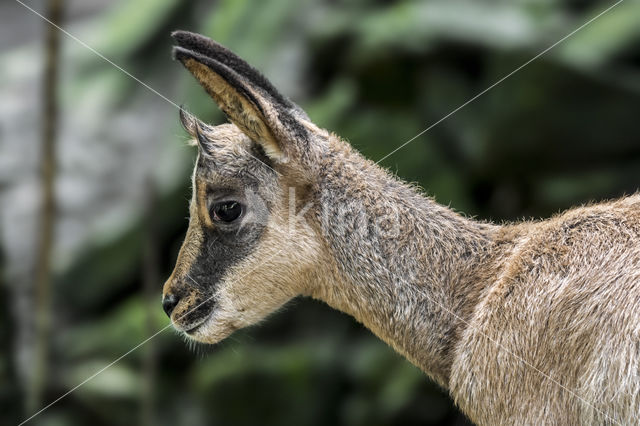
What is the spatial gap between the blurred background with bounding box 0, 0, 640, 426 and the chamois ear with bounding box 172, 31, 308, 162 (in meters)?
3.95

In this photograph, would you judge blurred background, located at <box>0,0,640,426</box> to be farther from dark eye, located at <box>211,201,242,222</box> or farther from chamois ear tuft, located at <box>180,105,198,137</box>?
dark eye, located at <box>211,201,242,222</box>

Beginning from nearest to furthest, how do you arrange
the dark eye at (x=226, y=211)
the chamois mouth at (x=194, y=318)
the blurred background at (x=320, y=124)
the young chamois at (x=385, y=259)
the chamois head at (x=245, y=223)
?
the young chamois at (x=385, y=259) < the chamois head at (x=245, y=223) < the dark eye at (x=226, y=211) < the chamois mouth at (x=194, y=318) < the blurred background at (x=320, y=124)

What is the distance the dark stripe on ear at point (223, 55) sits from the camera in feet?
13.8

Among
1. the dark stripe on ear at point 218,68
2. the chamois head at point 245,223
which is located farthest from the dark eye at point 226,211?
the dark stripe on ear at point 218,68

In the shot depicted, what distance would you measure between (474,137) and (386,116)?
3.45 feet

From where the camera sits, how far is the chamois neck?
450 centimetres

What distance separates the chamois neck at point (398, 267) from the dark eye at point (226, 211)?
1.42 feet

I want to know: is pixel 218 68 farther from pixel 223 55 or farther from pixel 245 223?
pixel 245 223

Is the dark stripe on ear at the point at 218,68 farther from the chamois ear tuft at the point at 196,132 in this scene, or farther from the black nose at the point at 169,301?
the black nose at the point at 169,301

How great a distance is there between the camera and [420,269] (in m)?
4.53

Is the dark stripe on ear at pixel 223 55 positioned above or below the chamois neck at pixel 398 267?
above

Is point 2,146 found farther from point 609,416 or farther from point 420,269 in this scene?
point 609,416

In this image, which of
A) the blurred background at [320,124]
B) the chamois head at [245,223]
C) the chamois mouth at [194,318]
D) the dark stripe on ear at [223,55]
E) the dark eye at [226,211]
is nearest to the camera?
the dark stripe on ear at [223,55]

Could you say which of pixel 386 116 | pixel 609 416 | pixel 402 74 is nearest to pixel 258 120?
pixel 609 416
